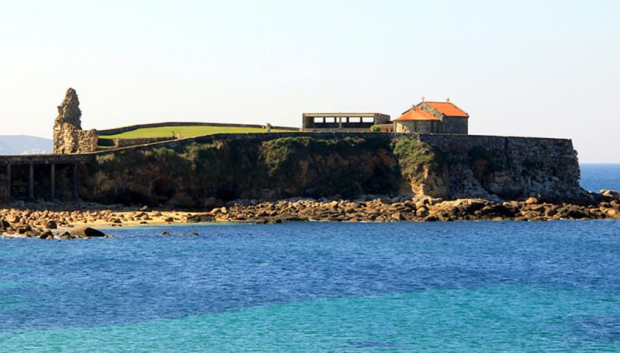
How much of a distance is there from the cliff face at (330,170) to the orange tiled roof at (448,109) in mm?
6175

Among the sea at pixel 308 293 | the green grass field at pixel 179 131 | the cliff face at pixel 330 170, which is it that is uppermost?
the green grass field at pixel 179 131

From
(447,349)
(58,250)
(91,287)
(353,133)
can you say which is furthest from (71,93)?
(447,349)

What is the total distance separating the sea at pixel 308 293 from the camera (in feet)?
122

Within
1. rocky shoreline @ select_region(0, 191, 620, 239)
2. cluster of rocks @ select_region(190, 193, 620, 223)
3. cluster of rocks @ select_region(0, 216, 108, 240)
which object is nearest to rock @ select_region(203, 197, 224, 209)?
rocky shoreline @ select_region(0, 191, 620, 239)

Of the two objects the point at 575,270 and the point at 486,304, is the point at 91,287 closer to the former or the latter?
the point at 486,304

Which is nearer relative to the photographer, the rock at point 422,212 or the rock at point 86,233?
the rock at point 86,233

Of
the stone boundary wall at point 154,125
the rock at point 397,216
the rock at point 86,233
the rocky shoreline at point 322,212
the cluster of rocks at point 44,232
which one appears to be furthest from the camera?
the stone boundary wall at point 154,125

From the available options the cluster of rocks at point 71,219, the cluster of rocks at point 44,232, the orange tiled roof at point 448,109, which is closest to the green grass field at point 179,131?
the cluster of rocks at point 71,219

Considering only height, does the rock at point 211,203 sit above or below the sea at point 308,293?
above

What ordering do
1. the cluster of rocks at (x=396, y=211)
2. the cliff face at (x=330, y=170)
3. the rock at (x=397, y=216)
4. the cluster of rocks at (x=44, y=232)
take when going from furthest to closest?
the cliff face at (x=330, y=170), the rock at (x=397, y=216), the cluster of rocks at (x=396, y=211), the cluster of rocks at (x=44, y=232)

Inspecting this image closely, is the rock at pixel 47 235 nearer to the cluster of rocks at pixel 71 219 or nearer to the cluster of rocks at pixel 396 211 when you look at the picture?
the cluster of rocks at pixel 71 219

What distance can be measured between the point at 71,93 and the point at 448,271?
58.9 meters

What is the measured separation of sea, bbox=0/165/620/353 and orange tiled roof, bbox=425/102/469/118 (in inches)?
1498

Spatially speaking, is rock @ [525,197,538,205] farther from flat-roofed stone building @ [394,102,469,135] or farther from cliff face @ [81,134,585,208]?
flat-roofed stone building @ [394,102,469,135]
